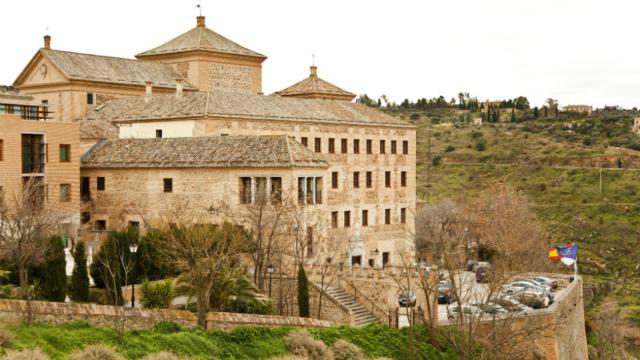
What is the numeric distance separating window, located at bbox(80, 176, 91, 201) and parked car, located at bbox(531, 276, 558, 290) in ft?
67.5

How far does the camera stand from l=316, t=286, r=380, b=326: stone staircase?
34022 mm

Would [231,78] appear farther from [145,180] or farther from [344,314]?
[344,314]

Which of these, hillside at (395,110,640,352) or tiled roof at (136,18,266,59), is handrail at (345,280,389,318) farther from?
hillside at (395,110,640,352)

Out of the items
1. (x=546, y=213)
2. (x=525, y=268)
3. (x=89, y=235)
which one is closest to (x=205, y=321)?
(x=89, y=235)

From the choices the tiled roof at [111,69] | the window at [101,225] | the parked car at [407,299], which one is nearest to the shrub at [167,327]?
the parked car at [407,299]

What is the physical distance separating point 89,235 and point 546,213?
48.9m

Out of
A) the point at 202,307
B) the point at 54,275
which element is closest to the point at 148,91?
the point at 54,275

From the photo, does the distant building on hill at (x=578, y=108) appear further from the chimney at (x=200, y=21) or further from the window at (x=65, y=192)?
the window at (x=65, y=192)

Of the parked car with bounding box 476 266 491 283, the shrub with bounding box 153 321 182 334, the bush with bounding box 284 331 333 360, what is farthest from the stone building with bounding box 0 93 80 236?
the parked car with bounding box 476 266 491 283

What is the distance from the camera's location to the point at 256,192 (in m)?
37.4

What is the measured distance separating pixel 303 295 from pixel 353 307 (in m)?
2.68

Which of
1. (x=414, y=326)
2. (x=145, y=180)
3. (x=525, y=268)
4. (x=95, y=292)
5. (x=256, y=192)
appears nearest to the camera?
(x=95, y=292)

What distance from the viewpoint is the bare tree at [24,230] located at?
90.1 ft

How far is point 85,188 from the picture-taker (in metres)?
41.8
